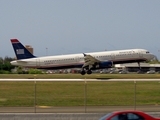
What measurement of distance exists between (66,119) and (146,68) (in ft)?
387

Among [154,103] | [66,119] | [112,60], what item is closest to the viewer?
[66,119]

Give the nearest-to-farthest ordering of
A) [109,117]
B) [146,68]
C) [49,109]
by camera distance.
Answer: [109,117]
[49,109]
[146,68]

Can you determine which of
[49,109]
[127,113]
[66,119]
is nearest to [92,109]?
[49,109]

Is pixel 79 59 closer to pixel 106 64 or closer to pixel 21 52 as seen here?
pixel 106 64

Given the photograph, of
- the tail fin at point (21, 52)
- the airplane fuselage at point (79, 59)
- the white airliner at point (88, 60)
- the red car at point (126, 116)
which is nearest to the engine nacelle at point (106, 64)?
the white airliner at point (88, 60)

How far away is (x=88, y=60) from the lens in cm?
6400

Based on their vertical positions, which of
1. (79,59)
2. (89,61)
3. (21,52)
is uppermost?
(21,52)

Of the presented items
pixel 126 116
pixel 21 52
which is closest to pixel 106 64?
pixel 21 52

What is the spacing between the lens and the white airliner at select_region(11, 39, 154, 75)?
6247 centimetres

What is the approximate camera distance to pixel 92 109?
23469 millimetres

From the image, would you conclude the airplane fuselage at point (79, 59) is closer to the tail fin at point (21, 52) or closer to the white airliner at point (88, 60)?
the white airliner at point (88, 60)

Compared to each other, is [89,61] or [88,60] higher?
[88,60]

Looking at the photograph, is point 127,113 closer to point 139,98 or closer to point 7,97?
point 7,97

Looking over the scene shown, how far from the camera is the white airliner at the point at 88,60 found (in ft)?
205
